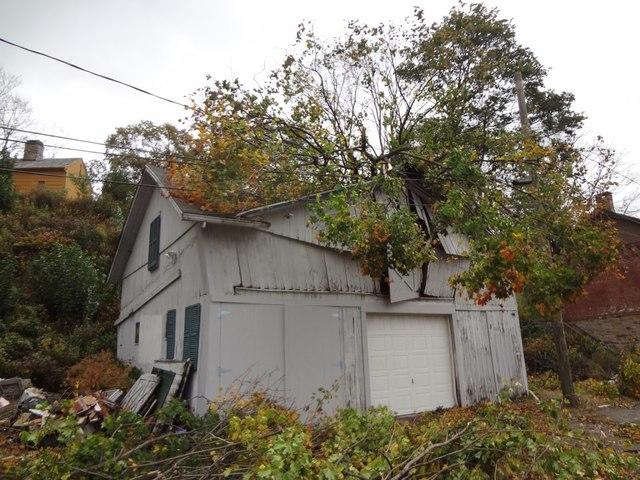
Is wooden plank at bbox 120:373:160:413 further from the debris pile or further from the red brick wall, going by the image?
the red brick wall

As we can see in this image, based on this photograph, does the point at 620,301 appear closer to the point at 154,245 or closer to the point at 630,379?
the point at 630,379

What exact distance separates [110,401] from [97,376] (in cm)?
262

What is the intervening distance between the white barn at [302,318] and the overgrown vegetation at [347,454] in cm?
281

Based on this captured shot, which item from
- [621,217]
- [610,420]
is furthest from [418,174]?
[621,217]

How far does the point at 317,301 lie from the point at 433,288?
3.28m

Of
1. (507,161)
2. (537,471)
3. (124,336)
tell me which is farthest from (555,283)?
(124,336)

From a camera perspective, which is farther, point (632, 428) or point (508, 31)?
point (508, 31)

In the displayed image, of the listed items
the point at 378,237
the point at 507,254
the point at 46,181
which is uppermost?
the point at 46,181

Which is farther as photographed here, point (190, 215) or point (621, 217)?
point (621, 217)

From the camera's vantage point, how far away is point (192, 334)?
8.55 metres

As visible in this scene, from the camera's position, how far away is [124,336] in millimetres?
14734

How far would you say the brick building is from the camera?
57.3 ft

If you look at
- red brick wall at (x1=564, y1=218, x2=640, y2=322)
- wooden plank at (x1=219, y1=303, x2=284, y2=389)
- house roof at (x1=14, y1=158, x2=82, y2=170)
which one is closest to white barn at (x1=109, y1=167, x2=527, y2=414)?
→ wooden plank at (x1=219, y1=303, x2=284, y2=389)

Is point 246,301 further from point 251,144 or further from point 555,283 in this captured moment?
point 555,283
